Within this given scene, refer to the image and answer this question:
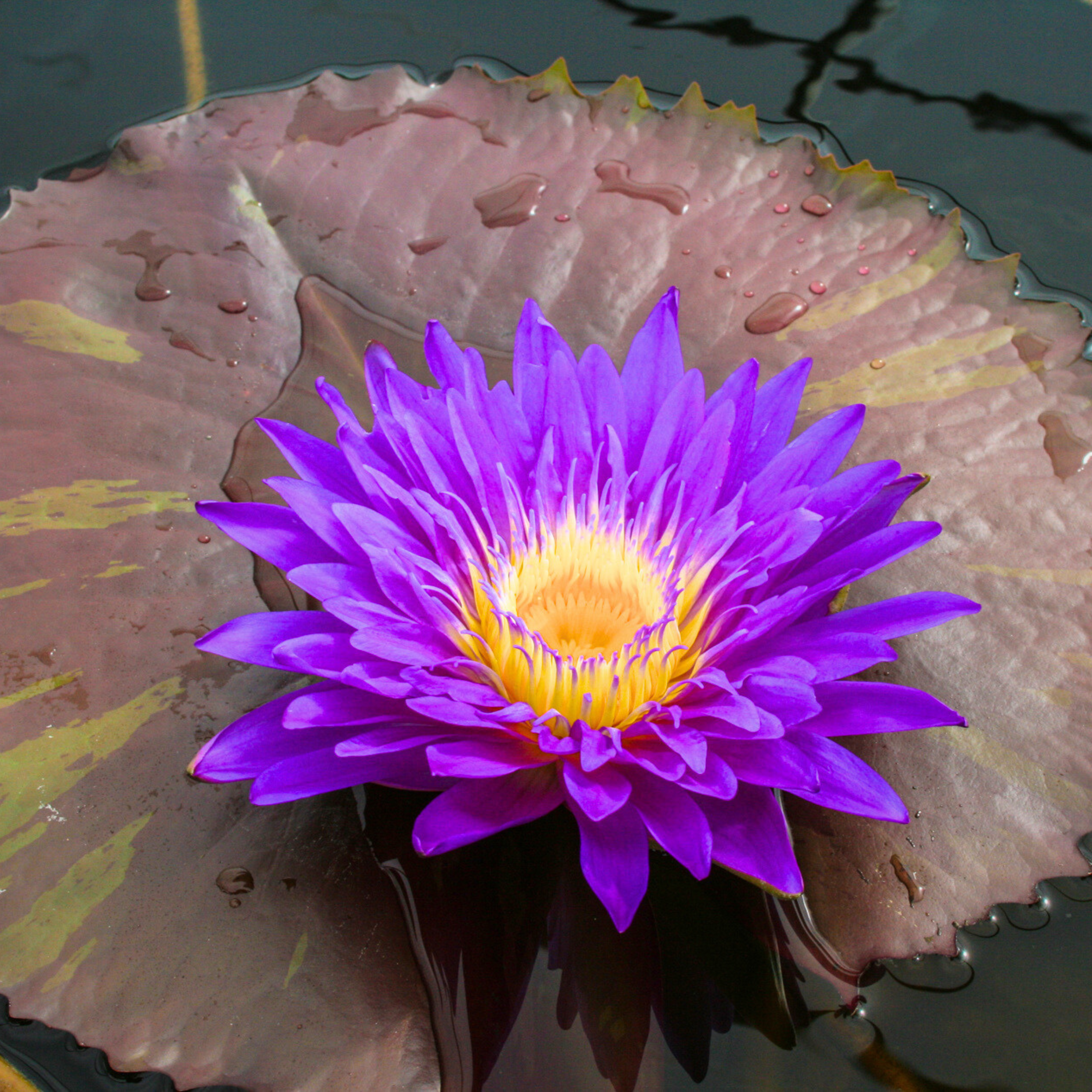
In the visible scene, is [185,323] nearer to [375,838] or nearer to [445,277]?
[445,277]

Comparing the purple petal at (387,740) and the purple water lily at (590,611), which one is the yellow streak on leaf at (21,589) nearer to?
the purple water lily at (590,611)

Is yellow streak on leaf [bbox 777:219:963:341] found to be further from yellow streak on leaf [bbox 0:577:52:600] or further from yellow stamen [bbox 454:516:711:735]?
yellow streak on leaf [bbox 0:577:52:600]

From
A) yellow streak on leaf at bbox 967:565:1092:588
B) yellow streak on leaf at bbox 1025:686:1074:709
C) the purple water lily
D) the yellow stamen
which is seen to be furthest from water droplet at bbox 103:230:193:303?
yellow streak on leaf at bbox 1025:686:1074:709

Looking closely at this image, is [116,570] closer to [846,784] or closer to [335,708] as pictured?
[335,708]

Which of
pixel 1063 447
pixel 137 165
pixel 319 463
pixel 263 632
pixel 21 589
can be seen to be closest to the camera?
pixel 263 632

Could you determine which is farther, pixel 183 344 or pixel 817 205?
pixel 817 205

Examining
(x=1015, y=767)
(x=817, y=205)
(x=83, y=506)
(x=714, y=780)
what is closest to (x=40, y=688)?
(x=83, y=506)

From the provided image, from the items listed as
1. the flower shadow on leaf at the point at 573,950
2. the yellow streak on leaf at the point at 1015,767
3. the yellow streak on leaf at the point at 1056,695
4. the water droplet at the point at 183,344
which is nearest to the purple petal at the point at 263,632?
the flower shadow on leaf at the point at 573,950
